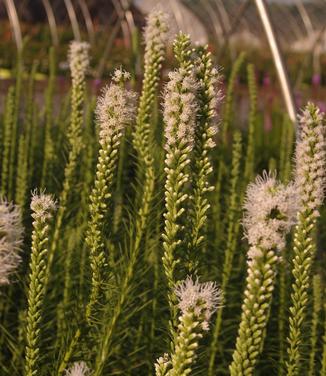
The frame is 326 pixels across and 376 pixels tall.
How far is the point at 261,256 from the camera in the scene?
979 millimetres

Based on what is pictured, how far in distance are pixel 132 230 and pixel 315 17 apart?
26.9m

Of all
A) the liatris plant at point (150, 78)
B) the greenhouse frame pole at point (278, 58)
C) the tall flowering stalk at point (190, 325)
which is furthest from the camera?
the greenhouse frame pole at point (278, 58)

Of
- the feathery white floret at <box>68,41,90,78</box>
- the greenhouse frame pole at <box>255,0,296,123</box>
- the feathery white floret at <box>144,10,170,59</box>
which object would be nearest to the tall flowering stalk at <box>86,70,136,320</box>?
the feathery white floret at <box>144,10,170,59</box>

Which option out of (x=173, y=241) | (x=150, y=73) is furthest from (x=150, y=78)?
(x=173, y=241)

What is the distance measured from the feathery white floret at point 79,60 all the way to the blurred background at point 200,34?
0.93 metres

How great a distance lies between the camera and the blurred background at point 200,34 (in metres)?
9.34

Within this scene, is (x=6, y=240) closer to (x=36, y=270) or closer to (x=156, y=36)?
(x=36, y=270)

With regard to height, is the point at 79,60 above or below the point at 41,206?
above

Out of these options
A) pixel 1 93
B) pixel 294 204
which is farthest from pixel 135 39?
pixel 1 93

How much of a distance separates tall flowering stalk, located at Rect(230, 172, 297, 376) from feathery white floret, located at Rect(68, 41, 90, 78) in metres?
1.01

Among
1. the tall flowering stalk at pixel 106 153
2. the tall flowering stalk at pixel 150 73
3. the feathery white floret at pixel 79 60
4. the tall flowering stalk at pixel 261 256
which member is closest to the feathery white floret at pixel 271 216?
the tall flowering stalk at pixel 261 256

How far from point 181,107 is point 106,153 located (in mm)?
164

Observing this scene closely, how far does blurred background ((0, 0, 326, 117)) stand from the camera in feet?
30.6

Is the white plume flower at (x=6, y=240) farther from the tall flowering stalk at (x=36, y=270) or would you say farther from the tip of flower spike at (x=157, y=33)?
the tip of flower spike at (x=157, y=33)
